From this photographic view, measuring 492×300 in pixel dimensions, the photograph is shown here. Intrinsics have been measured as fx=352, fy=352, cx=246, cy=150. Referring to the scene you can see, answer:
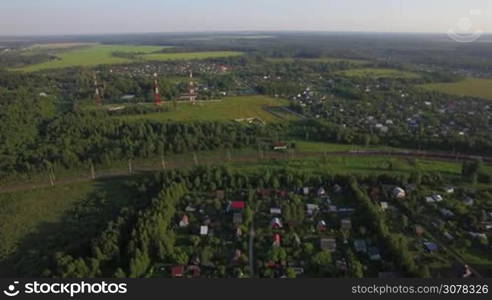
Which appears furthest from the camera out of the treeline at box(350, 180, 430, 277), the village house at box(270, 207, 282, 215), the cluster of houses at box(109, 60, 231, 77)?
the cluster of houses at box(109, 60, 231, 77)

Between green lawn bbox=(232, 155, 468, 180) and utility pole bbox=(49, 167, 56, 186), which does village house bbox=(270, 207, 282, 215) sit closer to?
green lawn bbox=(232, 155, 468, 180)

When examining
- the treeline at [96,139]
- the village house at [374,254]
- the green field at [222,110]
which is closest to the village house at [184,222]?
the village house at [374,254]

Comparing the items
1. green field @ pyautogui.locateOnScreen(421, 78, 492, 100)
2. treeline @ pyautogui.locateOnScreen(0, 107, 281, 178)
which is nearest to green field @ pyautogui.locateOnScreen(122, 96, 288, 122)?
treeline @ pyautogui.locateOnScreen(0, 107, 281, 178)

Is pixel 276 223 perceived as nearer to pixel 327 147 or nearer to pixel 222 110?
pixel 327 147

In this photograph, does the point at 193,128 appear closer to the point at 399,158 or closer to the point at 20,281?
the point at 399,158

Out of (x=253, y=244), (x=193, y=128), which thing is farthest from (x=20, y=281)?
(x=193, y=128)

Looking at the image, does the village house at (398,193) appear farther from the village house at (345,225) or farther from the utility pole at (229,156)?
the utility pole at (229,156)
